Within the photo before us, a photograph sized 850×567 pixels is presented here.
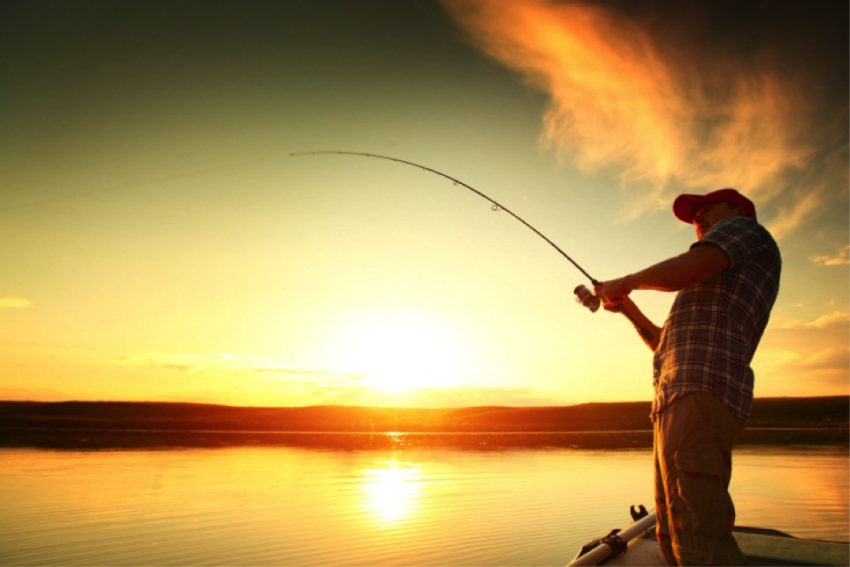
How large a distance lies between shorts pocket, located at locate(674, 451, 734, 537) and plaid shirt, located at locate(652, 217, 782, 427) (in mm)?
309

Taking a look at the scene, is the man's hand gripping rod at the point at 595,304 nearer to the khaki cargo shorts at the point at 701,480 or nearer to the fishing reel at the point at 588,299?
the fishing reel at the point at 588,299

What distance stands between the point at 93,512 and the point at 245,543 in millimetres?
4199

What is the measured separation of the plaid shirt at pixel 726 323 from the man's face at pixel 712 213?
34cm

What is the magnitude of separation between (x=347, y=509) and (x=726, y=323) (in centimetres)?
962

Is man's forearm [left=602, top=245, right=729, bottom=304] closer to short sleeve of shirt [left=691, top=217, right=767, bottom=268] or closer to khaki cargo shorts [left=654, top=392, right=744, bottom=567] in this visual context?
→ short sleeve of shirt [left=691, top=217, right=767, bottom=268]

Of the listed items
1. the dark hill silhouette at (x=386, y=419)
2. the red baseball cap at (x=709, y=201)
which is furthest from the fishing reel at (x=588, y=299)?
the dark hill silhouette at (x=386, y=419)

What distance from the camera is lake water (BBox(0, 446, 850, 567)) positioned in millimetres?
7988

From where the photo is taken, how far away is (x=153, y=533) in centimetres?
903

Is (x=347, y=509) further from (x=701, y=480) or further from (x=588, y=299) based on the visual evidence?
(x=701, y=480)

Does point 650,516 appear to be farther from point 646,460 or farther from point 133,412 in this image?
point 133,412

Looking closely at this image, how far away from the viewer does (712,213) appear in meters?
3.63

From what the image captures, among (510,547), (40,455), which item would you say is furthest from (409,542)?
(40,455)

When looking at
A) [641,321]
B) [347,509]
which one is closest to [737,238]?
[641,321]

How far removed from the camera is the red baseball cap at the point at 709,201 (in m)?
3.59
